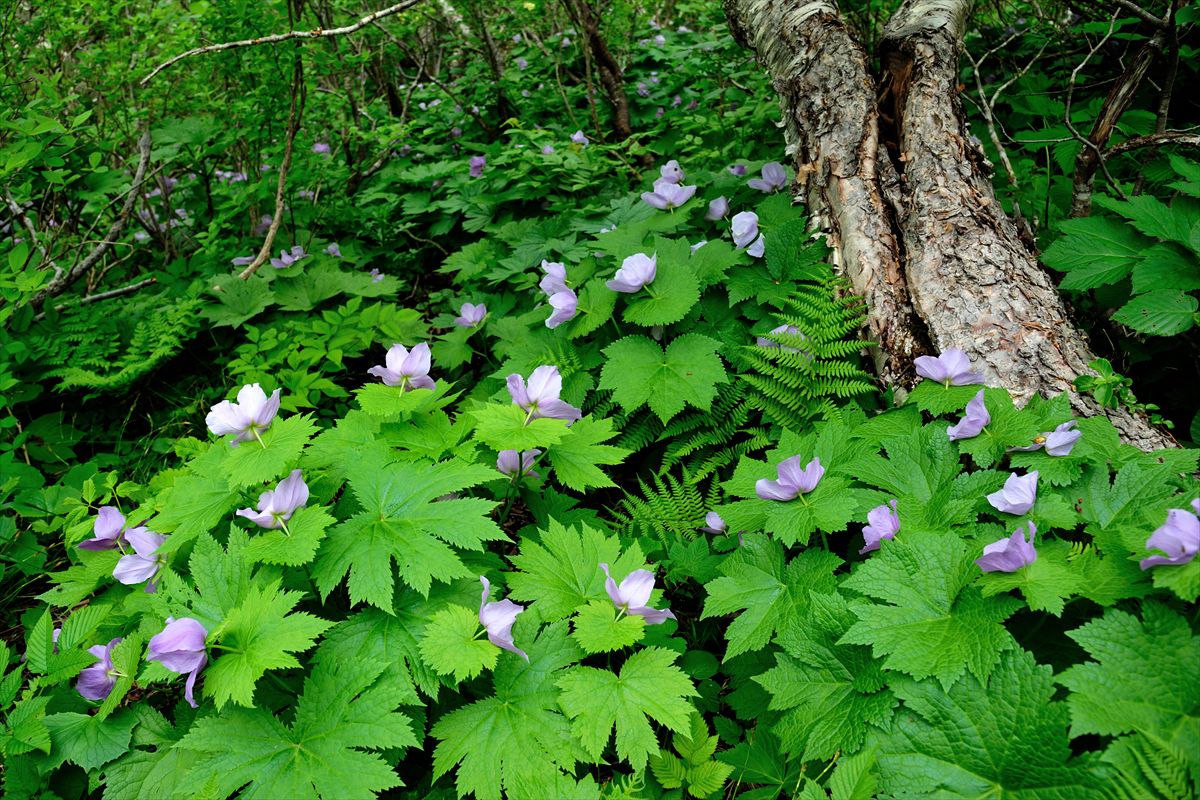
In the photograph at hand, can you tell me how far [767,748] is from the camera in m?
1.70

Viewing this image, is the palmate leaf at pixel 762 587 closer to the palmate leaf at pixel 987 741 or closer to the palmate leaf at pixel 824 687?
the palmate leaf at pixel 824 687

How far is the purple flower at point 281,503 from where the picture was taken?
5.65 feet

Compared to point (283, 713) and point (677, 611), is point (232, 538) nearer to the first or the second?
point (283, 713)

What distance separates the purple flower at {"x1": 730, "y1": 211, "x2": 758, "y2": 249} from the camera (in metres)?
2.76

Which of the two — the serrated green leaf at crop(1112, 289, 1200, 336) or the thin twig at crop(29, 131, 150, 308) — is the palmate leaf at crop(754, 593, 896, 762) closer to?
the serrated green leaf at crop(1112, 289, 1200, 336)

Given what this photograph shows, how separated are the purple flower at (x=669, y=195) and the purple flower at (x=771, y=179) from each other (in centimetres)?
33

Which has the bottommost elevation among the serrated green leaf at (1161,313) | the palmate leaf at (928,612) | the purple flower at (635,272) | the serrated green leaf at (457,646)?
the serrated green leaf at (457,646)

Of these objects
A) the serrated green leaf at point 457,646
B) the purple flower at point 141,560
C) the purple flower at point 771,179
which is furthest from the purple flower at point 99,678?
the purple flower at point 771,179

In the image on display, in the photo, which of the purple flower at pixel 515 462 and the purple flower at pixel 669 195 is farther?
the purple flower at pixel 669 195

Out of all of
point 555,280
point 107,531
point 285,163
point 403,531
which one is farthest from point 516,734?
point 285,163

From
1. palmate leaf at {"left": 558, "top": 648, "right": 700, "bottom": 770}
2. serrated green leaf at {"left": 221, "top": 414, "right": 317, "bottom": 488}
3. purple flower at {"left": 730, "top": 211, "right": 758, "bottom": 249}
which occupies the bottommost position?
palmate leaf at {"left": 558, "top": 648, "right": 700, "bottom": 770}

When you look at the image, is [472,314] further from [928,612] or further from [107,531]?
[928,612]

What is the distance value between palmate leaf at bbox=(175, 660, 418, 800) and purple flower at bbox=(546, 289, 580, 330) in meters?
1.44

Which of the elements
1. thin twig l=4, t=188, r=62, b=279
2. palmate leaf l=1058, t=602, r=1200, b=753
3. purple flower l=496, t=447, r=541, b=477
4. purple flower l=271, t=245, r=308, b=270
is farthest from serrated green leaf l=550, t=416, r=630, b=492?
thin twig l=4, t=188, r=62, b=279
